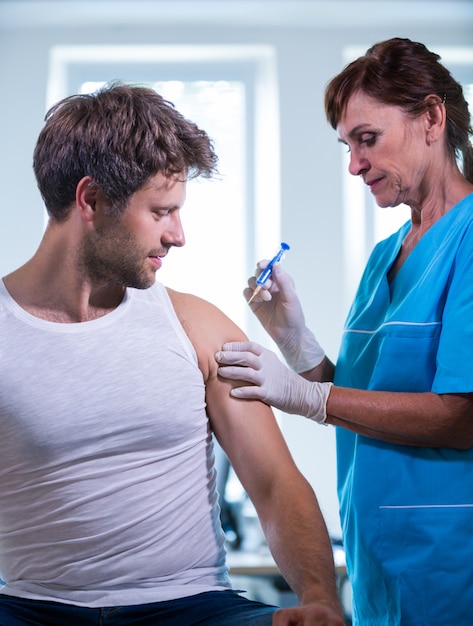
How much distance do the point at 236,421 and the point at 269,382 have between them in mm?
124

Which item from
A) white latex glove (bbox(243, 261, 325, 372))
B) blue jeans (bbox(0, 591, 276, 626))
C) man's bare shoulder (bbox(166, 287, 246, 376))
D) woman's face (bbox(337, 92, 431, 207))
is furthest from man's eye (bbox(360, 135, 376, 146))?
blue jeans (bbox(0, 591, 276, 626))

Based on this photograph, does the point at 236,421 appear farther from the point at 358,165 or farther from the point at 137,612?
the point at 358,165

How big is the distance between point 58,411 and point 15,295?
226 millimetres

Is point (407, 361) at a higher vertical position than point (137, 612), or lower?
higher

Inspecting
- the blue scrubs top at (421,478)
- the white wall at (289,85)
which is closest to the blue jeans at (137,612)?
the blue scrubs top at (421,478)

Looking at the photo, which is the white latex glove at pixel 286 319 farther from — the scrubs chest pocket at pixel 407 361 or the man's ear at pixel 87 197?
the man's ear at pixel 87 197

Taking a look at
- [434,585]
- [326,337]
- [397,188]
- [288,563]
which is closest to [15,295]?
[288,563]

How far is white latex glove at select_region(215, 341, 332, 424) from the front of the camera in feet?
4.43

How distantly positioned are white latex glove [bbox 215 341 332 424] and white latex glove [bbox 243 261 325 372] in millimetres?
241

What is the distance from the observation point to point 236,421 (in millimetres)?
1325

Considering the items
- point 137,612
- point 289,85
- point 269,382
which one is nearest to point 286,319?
point 269,382

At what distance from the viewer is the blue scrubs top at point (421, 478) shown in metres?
1.33

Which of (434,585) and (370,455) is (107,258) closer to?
(370,455)

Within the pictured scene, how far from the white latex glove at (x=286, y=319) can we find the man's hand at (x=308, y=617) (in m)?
0.76
